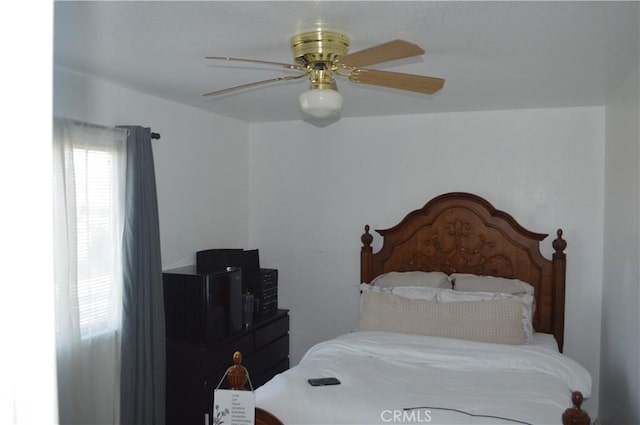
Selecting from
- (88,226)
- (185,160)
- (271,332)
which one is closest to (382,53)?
(88,226)

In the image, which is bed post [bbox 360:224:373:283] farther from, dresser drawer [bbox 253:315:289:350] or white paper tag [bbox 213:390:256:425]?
white paper tag [bbox 213:390:256:425]

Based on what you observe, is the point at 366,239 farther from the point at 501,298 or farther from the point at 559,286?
the point at 559,286

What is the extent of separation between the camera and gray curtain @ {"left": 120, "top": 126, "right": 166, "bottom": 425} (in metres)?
2.82

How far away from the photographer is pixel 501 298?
3.15 meters

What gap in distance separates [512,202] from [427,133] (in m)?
0.84

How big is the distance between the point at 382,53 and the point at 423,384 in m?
1.59

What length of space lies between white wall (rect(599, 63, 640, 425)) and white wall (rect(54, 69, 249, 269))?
9.34ft

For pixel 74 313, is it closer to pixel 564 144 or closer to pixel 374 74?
pixel 374 74

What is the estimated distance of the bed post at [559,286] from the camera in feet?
11.3

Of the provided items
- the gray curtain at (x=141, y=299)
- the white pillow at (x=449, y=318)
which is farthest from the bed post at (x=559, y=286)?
the gray curtain at (x=141, y=299)

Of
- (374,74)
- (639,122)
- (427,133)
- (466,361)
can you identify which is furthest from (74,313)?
(639,122)

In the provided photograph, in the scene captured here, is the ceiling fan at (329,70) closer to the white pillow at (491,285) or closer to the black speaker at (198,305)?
the black speaker at (198,305)
